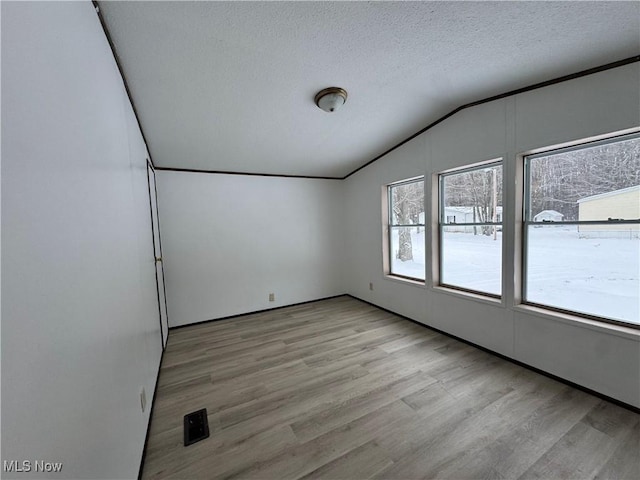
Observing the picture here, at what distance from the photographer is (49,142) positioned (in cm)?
73

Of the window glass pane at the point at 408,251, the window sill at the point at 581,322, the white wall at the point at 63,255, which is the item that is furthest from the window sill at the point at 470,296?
the white wall at the point at 63,255

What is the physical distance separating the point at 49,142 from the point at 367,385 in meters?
2.43

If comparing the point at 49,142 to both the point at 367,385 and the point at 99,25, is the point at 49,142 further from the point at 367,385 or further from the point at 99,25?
the point at 367,385

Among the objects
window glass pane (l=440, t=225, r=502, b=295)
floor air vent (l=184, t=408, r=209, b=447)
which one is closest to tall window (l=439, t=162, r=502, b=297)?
window glass pane (l=440, t=225, r=502, b=295)

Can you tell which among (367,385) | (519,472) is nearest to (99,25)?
(367,385)

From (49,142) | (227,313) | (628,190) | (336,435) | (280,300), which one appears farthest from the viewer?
(280,300)

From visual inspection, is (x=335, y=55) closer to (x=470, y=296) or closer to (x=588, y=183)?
(x=588, y=183)

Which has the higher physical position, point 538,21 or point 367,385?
point 538,21

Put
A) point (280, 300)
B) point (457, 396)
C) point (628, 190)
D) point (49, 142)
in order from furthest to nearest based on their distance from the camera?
point (280, 300)
point (457, 396)
point (628, 190)
point (49, 142)

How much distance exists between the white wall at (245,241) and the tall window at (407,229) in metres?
1.19

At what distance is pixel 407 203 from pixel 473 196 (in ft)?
3.23

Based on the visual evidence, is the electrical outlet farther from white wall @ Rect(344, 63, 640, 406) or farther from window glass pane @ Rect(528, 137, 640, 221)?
window glass pane @ Rect(528, 137, 640, 221)

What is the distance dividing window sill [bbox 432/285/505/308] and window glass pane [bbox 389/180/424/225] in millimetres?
913

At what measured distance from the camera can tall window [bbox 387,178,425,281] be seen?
3.46 metres
